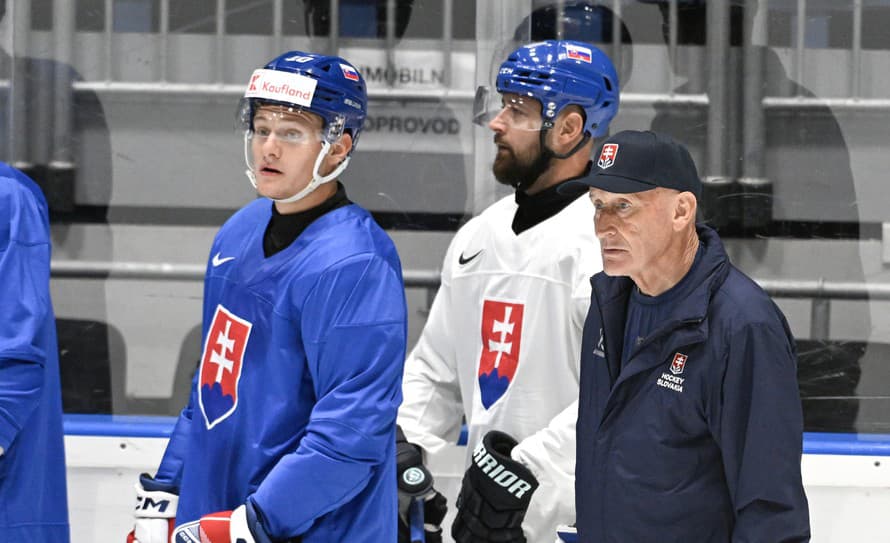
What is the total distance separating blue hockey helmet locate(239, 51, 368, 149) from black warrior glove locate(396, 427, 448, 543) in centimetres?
68

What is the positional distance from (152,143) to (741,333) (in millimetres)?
1922

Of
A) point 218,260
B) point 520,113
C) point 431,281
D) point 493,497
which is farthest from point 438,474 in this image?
point 218,260

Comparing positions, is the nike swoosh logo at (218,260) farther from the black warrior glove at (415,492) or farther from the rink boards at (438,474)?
the rink boards at (438,474)

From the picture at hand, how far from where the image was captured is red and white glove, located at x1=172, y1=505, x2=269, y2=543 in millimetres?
1839

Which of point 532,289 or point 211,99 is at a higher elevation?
point 211,99

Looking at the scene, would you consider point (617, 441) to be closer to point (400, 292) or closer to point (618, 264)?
point (618, 264)

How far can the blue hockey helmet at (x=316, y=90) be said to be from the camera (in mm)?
2041

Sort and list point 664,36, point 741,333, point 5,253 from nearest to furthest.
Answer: point 741,333, point 5,253, point 664,36

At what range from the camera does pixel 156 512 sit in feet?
7.22

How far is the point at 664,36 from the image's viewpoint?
10.3 feet

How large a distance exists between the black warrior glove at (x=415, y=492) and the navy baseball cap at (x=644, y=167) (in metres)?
0.84

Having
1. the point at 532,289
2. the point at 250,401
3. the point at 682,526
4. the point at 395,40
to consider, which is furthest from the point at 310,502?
the point at 395,40

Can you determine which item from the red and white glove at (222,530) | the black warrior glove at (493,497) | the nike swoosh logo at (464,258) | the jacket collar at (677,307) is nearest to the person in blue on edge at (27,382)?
the red and white glove at (222,530)

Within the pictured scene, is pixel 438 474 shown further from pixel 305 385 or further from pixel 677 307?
pixel 677 307
